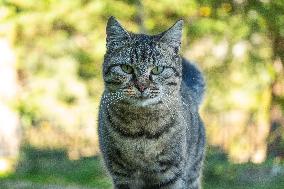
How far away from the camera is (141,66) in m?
4.93

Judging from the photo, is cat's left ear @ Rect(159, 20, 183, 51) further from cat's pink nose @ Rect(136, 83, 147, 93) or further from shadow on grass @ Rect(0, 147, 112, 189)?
shadow on grass @ Rect(0, 147, 112, 189)

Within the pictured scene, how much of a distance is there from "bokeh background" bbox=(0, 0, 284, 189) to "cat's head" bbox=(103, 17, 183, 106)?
1.65 metres

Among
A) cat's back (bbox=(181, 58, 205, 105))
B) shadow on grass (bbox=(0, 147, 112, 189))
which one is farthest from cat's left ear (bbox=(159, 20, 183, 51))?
shadow on grass (bbox=(0, 147, 112, 189))

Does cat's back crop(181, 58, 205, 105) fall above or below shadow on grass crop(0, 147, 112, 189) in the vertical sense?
above

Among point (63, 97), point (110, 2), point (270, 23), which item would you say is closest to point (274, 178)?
point (270, 23)

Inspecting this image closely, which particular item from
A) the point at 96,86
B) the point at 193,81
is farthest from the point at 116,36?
the point at 96,86

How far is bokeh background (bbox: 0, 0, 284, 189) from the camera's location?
9008 mm

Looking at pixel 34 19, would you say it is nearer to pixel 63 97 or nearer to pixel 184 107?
pixel 63 97

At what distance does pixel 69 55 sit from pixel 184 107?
9.95 meters

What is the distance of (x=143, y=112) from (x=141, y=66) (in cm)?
33

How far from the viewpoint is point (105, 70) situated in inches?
201

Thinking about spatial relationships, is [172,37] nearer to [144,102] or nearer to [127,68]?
[127,68]

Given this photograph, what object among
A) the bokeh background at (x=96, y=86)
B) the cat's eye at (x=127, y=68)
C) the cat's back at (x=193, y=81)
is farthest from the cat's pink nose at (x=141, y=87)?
the bokeh background at (x=96, y=86)

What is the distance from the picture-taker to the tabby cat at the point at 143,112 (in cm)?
493
